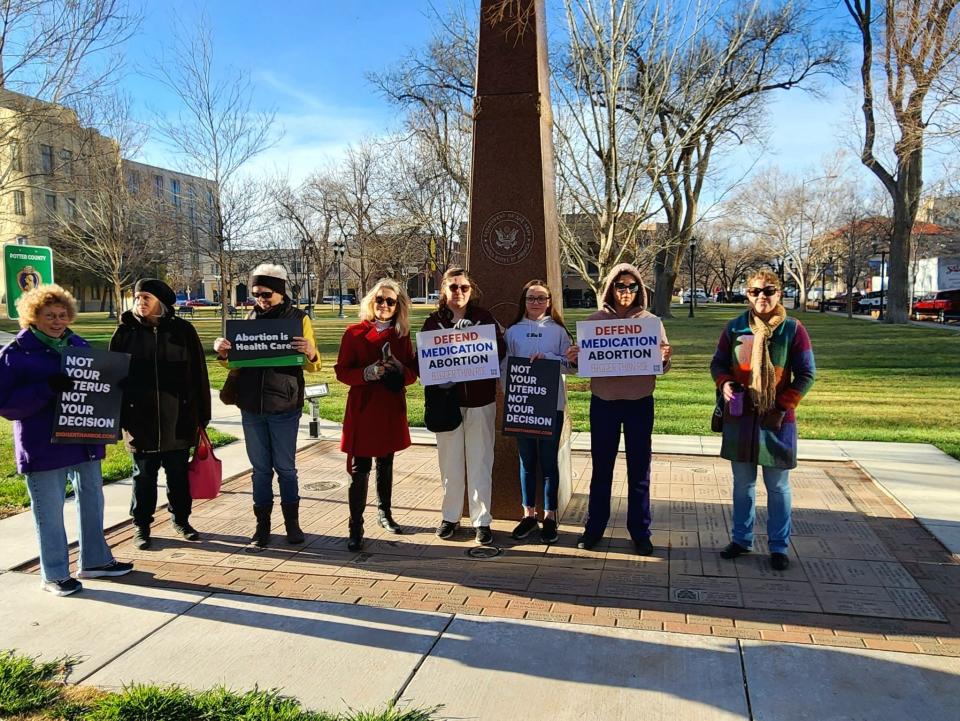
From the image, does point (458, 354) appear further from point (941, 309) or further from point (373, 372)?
point (941, 309)

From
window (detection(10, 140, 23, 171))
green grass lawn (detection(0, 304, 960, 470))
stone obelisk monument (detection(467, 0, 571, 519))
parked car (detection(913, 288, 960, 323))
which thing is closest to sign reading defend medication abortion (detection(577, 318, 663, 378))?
stone obelisk monument (detection(467, 0, 571, 519))

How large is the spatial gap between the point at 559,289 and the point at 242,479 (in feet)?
12.5

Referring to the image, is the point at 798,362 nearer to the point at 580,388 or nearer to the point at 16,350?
the point at 16,350

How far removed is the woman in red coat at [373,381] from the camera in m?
5.05

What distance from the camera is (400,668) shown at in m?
3.45

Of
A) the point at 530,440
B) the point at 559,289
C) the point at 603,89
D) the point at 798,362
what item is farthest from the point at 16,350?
the point at 603,89

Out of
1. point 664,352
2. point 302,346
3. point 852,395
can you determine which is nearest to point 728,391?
point 664,352

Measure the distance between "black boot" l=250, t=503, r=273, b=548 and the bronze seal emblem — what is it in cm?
260

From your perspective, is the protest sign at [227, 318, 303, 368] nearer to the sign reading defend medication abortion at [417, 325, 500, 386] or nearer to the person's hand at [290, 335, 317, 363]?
the person's hand at [290, 335, 317, 363]

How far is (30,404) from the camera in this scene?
13.7 feet

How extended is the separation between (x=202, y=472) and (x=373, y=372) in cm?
155

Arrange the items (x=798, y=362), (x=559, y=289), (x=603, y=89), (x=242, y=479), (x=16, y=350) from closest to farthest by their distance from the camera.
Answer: (x=16, y=350), (x=798, y=362), (x=559, y=289), (x=242, y=479), (x=603, y=89)

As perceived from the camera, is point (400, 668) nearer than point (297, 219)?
Yes

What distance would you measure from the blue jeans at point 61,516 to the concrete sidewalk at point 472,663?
0.92ft
